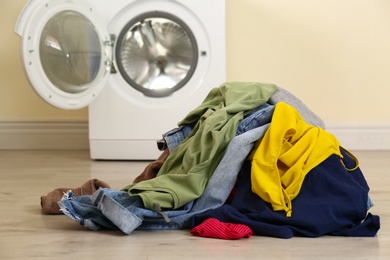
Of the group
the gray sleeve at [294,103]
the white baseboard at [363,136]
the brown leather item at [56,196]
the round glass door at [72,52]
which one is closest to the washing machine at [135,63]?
the round glass door at [72,52]

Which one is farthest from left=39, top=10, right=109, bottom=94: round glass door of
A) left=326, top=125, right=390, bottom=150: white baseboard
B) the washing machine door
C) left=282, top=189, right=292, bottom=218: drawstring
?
left=282, top=189, right=292, bottom=218: drawstring

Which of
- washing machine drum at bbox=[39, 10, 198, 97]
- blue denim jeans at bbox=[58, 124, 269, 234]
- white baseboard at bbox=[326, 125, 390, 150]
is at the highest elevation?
washing machine drum at bbox=[39, 10, 198, 97]

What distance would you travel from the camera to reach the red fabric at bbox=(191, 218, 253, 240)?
1.86 m

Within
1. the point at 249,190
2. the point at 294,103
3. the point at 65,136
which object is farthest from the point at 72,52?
the point at 249,190

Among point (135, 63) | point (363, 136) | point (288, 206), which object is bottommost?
point (363, 136)

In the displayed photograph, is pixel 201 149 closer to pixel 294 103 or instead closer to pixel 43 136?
pixel 294 103

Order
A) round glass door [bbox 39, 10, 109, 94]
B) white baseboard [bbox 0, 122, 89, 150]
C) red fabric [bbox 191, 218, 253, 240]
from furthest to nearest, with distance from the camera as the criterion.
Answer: white baseboard [bbox 0, 122, 89, 150] < round glass door [bbox 39, 10, 109, 94] < red fabric [bbox 191, 218, 253, 240]

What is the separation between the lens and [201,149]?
6.64ft

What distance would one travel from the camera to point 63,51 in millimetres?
3086

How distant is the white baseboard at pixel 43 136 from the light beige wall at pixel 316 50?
10.5 inches

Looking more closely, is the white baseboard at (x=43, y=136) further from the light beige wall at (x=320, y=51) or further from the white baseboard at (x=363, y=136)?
the white baseboard at (x=363, y=136)

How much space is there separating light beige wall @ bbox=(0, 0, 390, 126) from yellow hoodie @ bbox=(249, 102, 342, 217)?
1514 millimetres

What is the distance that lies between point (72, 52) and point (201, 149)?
124 cm

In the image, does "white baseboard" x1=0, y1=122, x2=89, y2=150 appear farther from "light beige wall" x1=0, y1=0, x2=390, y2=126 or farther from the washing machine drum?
the washing machine drum
